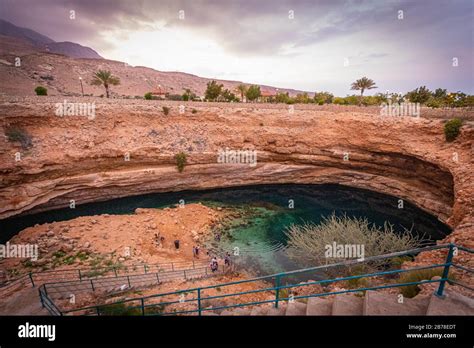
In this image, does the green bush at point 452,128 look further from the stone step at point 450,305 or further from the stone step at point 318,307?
the stone step at point 318,307

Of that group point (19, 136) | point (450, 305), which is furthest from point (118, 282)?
point (19, 136)

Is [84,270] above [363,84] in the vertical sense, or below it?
below

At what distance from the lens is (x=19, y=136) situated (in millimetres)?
19000

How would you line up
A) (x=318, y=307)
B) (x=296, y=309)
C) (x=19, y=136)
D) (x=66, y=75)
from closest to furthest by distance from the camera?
(x=318, y=307) < (x=296, y=309) < (x=19, y=136) < (x=66, y=75)

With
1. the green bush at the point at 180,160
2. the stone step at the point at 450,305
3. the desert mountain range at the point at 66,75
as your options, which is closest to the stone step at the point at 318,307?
the stone step at the point at 450,305

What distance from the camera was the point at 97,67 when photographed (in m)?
72.0

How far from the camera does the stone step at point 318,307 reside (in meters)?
4.44

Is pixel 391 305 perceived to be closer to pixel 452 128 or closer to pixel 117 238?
pixel 117 238

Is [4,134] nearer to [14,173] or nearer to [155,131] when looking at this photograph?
[14,173]

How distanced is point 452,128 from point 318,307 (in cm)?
2181
